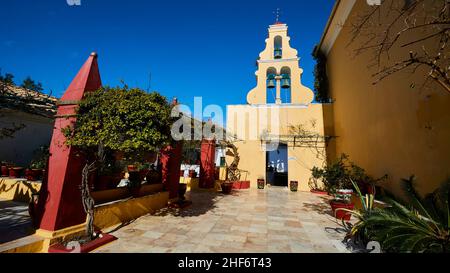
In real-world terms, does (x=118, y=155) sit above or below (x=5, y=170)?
above

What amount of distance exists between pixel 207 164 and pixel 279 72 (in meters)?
7.30

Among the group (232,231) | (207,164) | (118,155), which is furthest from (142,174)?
(207,164)

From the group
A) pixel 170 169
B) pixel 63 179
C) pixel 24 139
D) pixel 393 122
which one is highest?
pixel 393 122

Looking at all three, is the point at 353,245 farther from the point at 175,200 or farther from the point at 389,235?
the point at 175,200

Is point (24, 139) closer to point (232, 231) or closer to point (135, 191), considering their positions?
point (135, 191)

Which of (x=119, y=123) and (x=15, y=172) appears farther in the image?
(x=15, y=172)

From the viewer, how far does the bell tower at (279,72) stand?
1291 cm

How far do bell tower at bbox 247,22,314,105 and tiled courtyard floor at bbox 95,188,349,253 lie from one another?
7469 mm

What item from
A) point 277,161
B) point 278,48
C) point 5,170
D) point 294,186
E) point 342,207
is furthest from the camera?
point 277,161

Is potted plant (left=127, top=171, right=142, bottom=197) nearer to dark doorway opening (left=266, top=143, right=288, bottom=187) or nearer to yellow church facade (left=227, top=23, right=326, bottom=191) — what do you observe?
yellow church facade (left=227, top=23, right=326, bottom=191)

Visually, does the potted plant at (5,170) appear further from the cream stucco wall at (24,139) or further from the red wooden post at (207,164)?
the red wooden post at (207,164)

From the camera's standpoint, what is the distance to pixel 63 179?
399 cm

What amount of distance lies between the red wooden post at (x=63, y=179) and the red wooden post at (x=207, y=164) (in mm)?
7296

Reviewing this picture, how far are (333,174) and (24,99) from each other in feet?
31.1
